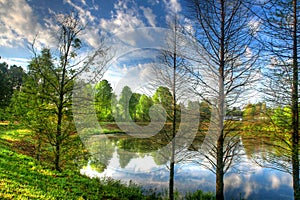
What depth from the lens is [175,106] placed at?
737cm

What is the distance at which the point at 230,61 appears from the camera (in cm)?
553

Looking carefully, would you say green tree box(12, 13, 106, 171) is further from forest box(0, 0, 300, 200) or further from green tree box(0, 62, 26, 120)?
green tree box(0, 62, 26, 120)

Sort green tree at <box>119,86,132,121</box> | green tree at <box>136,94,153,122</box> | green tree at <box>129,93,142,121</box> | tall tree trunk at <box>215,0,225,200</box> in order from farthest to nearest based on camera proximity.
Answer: green tree at <box>136,94,153,122</box> → green tree at <box>129,93,142,121</box> → green tree at <box>119,86,132,121</box> → tall tree trunk at <box>215,0,225,200</box>

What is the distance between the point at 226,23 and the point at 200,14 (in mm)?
792

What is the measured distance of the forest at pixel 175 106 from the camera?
5.46 metres

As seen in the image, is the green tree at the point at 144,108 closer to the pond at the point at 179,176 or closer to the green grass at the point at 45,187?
the pond at the point at 179,176

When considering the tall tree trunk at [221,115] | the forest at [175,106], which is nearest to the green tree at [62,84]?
the forest at [175,106]

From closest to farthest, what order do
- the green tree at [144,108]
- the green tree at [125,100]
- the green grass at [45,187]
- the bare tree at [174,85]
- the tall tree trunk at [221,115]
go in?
the green grass at [45,187] → the tall tree trunk at [221,115] → the green tree at [125,100] → the bare tree at [174,85] → the green tree at [144,108]

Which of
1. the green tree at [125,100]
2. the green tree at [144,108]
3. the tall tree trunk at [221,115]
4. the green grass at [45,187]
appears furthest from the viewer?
the green tree at [144,108]

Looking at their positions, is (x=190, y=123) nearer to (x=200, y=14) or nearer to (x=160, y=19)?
(x=200, y=14)

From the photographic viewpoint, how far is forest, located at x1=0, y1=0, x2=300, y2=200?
546 centimetres

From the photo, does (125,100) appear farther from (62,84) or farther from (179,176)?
(179,176)

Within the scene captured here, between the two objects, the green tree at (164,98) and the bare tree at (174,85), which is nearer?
the bare tree at (174,85)

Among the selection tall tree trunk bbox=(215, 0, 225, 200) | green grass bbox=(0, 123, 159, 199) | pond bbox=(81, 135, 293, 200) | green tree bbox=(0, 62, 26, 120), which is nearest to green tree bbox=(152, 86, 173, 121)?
pond bbox=(81, 135, 293, 200)
